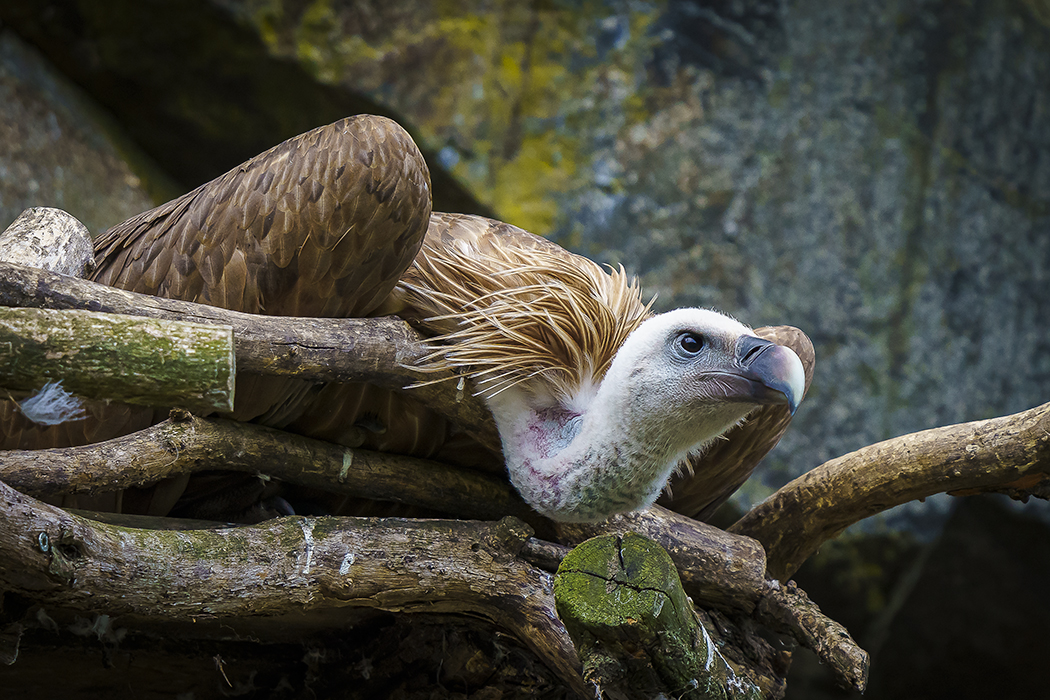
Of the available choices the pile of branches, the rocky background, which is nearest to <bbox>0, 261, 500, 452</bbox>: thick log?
the pile of branches

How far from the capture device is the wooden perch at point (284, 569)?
1696 mm

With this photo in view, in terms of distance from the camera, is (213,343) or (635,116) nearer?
(213,343)

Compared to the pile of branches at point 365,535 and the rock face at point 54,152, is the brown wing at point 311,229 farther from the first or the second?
the rock face at point 54,152

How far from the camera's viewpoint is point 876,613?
466 centimetres

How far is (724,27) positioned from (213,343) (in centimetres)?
402

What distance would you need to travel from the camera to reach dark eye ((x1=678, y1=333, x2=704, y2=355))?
214cm

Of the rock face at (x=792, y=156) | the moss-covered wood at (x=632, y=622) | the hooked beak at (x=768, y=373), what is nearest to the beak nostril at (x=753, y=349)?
the hooked beak at (x=768, y=373)

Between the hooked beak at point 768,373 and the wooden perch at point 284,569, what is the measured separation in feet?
2.14

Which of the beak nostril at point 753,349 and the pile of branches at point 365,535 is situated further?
the beak nostril at point 753,349

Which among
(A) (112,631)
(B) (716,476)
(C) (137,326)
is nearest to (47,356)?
(C) (137,326)

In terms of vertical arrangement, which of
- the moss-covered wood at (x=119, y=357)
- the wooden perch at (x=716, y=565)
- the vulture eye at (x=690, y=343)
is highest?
the vulture eye at (x=690, y=343)

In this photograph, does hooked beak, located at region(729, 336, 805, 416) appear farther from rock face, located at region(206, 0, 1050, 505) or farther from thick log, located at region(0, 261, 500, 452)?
rock face, located at region(206, 0, 1050, 505)

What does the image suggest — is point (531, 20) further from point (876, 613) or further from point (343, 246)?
point (876, 613)

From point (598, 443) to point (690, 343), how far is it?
1.06 feet
